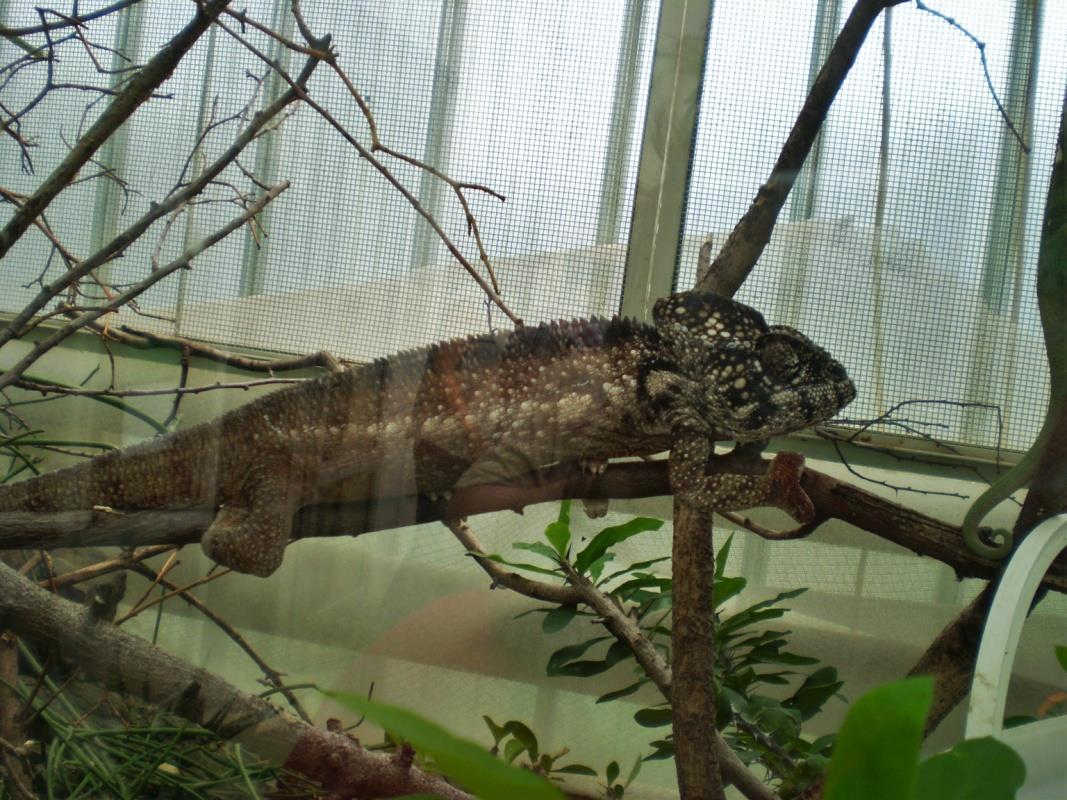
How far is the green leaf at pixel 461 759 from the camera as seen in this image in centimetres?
35

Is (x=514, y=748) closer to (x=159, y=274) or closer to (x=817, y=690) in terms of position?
(x=817, y=690)

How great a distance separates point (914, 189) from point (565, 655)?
2.97 ft

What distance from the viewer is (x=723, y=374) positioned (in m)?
1.30

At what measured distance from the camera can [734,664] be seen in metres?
1.27

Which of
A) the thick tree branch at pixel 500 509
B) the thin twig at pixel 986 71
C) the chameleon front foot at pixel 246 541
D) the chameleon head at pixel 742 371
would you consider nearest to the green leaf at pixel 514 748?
the thick tree branch at pixel 500 509

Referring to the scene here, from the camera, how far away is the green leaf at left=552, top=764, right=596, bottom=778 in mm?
1022

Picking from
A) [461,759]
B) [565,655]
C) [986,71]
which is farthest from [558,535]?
[986,71]

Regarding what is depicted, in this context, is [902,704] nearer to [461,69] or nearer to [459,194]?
[459,194]

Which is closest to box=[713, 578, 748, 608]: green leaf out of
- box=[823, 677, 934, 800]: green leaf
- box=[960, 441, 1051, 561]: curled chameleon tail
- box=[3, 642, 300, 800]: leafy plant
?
box=[960, 441, 1051, 561]: curled chameleon tail

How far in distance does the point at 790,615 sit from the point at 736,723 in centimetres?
18

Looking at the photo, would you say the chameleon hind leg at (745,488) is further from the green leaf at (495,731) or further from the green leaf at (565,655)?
the green leaf at (495,731)

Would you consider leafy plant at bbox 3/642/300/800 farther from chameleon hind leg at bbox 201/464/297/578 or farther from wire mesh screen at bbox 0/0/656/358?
wire mesh screen at bbox 0/0/656/358

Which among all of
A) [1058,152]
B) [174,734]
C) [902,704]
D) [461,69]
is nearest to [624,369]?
[461,69]

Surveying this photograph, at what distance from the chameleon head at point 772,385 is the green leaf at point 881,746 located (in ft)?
2.73
